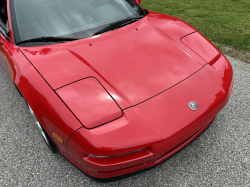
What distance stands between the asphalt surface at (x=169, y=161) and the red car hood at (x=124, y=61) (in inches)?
25.0

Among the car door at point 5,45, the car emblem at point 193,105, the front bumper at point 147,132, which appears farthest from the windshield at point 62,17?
the car emblem at point 193,105

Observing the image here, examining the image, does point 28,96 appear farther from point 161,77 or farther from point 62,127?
point 161,77

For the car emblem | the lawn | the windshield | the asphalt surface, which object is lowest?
the asphalt surface

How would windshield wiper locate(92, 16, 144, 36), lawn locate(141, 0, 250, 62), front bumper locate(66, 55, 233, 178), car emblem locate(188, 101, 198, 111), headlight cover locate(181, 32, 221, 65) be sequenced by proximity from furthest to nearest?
lawn locate(141, 0, 250, 62), windshield wiper locate(92, 16, 144, 36), headlight cover locate(181, 32, 221, 65), car emblem locate(188, 101, 198, 111), front bumper locate(66, 55, 233, 178)

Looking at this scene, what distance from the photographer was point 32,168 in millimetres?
1904

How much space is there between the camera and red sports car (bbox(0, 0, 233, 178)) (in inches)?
52.6

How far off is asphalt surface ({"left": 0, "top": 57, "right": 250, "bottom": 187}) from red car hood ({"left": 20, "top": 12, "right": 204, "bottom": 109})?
635 millimetres

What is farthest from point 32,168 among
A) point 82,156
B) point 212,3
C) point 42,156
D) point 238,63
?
point 212,3

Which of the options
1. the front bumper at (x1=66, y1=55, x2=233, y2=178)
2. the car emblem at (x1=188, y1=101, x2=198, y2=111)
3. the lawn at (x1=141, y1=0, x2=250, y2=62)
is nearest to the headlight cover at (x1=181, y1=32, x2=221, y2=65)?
the front bumper at (x1=66, y1=55, x2=233, y2=178)

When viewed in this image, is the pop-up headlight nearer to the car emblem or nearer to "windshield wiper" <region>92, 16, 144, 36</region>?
the car emblem

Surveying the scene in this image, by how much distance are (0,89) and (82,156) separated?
227 cm

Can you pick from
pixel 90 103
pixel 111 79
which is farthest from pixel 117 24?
pixel 90 103

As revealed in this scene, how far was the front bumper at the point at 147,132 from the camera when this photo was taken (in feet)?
4.23

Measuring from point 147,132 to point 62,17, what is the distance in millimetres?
1525
